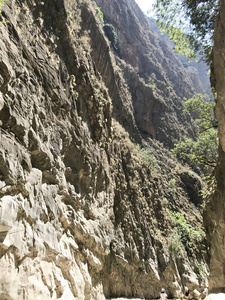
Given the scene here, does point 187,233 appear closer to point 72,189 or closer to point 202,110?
point 202,110

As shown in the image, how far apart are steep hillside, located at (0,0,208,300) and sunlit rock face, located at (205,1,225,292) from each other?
5957mm

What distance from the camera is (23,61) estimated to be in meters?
10.2

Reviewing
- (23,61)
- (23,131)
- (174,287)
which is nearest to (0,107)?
(23,131)

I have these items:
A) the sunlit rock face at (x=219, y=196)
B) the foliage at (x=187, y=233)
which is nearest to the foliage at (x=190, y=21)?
the sunlit rock face at (x=219, y=196)

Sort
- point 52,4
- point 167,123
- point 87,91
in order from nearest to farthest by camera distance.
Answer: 1. point 52,4
2. point 87,91
3. point 167,123

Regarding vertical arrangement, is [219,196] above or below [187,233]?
above

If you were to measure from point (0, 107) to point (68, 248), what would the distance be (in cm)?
650

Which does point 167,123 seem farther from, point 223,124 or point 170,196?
point 223,124

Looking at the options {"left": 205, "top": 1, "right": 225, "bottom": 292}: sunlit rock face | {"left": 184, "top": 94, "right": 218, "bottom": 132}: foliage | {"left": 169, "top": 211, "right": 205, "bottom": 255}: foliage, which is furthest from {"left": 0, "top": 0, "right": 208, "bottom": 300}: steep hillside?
{"left": 184, "top": 94, "right": 218, "bottom": 132}: foliage

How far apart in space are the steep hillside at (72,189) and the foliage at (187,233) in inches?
4.0

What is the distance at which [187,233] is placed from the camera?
24.5 metres

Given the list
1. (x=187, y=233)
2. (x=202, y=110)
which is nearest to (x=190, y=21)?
(x=202, y=110)

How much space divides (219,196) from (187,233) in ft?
50.4

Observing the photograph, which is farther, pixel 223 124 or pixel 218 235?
pixel 218 235
